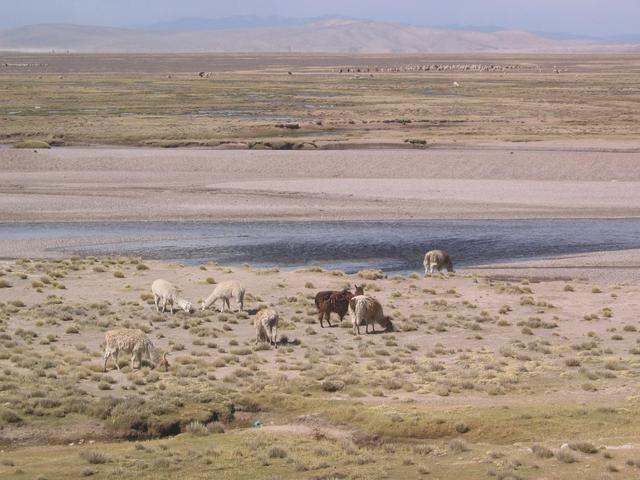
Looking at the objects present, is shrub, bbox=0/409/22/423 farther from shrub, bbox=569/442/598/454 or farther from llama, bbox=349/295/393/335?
llama, bbox=349/295/393/335

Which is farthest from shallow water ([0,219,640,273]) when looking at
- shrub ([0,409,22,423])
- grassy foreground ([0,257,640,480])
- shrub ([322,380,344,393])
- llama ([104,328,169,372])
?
shrub ([0,409,22,423])

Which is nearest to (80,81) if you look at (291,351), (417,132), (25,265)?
(417,132)

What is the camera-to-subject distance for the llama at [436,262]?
29.6 m

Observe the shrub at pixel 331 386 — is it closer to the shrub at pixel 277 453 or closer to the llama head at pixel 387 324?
the shrub at pixel 277 453

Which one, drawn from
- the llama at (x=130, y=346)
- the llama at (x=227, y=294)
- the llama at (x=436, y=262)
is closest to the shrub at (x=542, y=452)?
the llama at (x=130, y=346)

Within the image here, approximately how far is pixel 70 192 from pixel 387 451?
114 feet

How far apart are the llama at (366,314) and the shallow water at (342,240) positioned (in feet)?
30.4

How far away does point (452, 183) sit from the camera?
161 feet

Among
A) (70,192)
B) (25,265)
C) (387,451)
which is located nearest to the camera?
(387,451)

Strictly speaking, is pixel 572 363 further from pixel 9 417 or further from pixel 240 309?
pixel 9 417

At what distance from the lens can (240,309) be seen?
23531 mm

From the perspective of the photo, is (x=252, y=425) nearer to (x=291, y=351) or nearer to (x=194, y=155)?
(x=291, y=351)

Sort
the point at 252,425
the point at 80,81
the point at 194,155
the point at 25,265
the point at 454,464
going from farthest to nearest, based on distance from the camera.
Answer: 1. the point at 80,81
2. the point at 194,155
3. the point at 25,265
4. the point at 252,425
5. the point at 454,464

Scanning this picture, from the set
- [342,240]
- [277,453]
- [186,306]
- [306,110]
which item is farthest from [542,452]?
[306,110]
